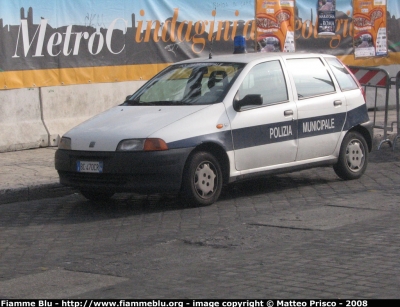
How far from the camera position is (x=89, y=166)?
914cm

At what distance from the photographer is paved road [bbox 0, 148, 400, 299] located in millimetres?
5961

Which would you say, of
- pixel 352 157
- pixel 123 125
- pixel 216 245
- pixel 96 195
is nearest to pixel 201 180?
pixel 123 125

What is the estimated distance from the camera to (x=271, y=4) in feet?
56.1

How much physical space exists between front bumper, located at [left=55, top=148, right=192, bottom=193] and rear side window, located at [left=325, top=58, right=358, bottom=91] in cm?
275

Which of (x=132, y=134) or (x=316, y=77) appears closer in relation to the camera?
(x=132, y=134)

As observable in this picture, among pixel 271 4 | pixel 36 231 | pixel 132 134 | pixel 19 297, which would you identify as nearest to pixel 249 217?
pixel 132 134

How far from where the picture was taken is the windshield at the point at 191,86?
9703 millimetres

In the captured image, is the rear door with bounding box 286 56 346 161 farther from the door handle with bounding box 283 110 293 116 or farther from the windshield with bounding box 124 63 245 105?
the windshield with bounding box 124 63 245 105

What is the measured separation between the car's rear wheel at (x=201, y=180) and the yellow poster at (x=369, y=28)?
34.5 feet

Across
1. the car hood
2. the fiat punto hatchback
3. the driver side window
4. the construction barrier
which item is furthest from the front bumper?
the construction barrier

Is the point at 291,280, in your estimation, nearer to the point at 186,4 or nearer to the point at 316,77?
the point at 316,77

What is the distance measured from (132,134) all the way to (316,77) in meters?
2.79

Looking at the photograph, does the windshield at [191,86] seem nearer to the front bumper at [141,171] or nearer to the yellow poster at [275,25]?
the front bumper at [141,171]

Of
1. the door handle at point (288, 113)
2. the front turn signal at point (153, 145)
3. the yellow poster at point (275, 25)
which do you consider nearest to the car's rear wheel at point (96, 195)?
the front turn signal at point (153, 145)
